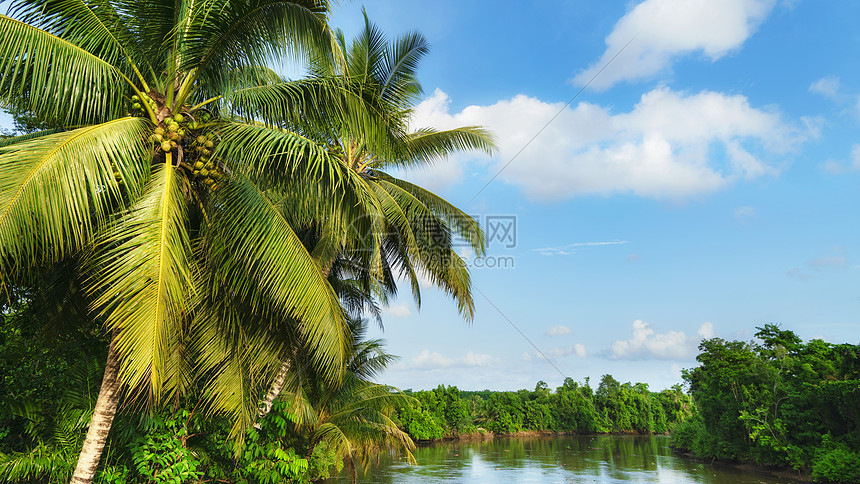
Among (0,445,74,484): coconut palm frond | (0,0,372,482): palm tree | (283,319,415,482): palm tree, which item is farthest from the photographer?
(283,319,415,482): palm tree

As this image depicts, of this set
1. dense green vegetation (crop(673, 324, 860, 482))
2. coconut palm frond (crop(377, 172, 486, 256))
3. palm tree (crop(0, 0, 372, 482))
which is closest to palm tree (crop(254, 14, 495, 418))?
coconut palm frond (crop(377, 172, 486, 256))

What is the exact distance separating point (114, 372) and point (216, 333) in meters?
1.38

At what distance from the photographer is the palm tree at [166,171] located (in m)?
Result: 4.36

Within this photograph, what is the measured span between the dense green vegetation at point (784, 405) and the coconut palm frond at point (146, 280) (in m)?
24.1

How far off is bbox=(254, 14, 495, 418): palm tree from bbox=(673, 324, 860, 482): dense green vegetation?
18970 millimetres

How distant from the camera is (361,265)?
10344 mm

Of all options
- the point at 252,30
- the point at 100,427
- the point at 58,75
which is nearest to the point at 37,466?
the point at 100,427

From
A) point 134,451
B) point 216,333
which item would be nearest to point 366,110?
point 216,333

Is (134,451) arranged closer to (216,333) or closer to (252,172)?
(216,333)

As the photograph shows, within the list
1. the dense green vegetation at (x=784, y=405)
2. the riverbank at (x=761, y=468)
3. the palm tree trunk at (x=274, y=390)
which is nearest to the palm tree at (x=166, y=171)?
the palm tree trunk at (x=274, y=390)

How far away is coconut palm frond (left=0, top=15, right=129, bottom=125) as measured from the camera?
15.4 feet

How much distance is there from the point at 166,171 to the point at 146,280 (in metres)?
1.30

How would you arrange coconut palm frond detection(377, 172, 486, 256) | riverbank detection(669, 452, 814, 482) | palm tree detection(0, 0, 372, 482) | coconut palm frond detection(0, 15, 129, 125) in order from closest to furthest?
palm tree detection(0, 0, 372, 482) → coconut palm frond detection(0, 15, 129, 125) → coconut palm frond detection(377, 172, 486, 256) → riverbank detection(669, 452, 814, 482)

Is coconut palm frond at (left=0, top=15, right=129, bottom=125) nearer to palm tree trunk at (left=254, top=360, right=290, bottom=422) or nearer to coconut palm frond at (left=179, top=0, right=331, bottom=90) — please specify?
coconut palm frond at (left=179, top=0, right=331, bottom=90)
